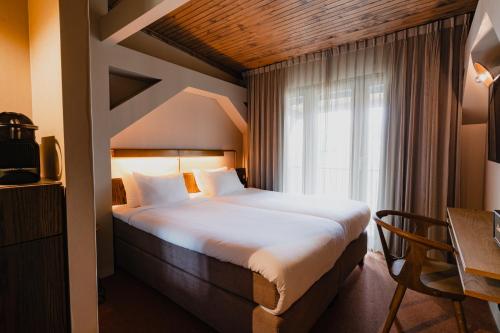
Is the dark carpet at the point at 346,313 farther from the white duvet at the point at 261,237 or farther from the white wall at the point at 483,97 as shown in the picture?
the white duvet at the point at 261,237

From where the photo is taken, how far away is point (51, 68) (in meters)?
1.17

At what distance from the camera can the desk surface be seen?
95 cm

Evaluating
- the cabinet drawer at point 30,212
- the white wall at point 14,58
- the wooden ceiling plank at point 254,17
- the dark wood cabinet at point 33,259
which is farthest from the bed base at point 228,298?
the wooden ceiling plank at point 254,17

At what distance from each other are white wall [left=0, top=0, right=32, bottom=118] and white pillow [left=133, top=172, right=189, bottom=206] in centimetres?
140

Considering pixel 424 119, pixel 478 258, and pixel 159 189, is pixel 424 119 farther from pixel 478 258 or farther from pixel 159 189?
pixel 159 189

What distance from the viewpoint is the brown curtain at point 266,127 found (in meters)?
3.92

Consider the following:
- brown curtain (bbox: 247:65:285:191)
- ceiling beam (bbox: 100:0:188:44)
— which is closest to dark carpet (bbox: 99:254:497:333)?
brown curtain (bbox: 247:65:285:191)

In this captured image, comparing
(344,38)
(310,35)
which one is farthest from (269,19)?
(344,38)

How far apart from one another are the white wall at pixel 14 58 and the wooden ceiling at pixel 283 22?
169 centimetres

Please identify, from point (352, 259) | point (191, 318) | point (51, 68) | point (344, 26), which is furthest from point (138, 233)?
point (344, 26)

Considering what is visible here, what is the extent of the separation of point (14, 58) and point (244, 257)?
169 cm

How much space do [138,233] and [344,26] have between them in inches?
124

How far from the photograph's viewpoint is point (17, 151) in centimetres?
111

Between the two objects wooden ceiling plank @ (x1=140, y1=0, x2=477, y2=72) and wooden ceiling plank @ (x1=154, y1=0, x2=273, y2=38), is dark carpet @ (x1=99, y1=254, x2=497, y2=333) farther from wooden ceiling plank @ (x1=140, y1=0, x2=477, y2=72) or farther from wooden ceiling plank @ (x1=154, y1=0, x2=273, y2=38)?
wooden ceiling plank @ (x1=154, y1=0, x2=273, y2=38)
